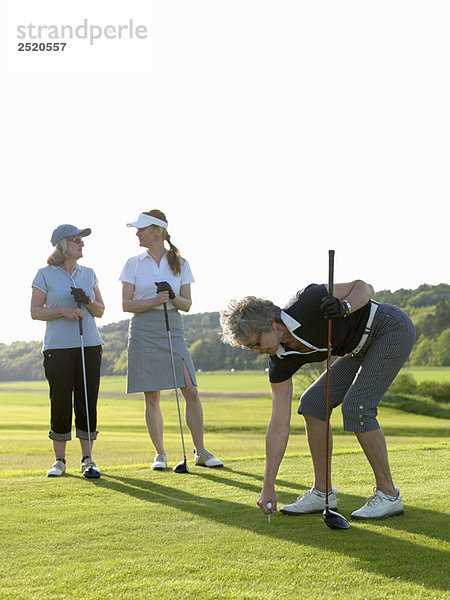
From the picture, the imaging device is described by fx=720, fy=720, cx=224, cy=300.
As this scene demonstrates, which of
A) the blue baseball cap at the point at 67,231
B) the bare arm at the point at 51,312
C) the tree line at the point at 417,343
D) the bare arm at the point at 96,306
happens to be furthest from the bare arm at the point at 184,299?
the tree line at the point at 417,343

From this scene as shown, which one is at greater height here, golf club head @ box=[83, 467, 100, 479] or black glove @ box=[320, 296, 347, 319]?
black glove @ box=[320, 296, 347, 319]

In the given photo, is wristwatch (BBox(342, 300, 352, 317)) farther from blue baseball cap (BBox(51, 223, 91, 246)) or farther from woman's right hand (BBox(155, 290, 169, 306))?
blue baseball cap (BBox(51, 223, 91, 246))

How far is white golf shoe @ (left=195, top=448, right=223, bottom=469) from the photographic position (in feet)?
21.4

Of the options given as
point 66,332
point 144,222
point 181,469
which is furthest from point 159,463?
point 144,222

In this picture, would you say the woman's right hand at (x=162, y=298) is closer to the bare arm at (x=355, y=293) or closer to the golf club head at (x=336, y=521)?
the bare arm at (x=355, y=293)

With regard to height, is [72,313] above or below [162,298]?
below

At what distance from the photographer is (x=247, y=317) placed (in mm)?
3975

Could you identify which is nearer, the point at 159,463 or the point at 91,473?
the point at 91,473

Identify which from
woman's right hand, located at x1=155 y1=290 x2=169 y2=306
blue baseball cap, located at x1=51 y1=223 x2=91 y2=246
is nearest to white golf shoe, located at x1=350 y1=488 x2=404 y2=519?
woman's right hand, located at x1=155 y1=290 x2=169 y2=306

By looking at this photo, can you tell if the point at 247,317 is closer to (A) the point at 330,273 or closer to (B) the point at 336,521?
(A) the point at 330,273

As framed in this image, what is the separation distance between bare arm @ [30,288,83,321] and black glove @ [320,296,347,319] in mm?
3049

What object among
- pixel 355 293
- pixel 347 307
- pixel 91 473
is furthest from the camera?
pixel 91 473

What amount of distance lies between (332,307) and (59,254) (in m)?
3.36

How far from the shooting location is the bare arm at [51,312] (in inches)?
250
